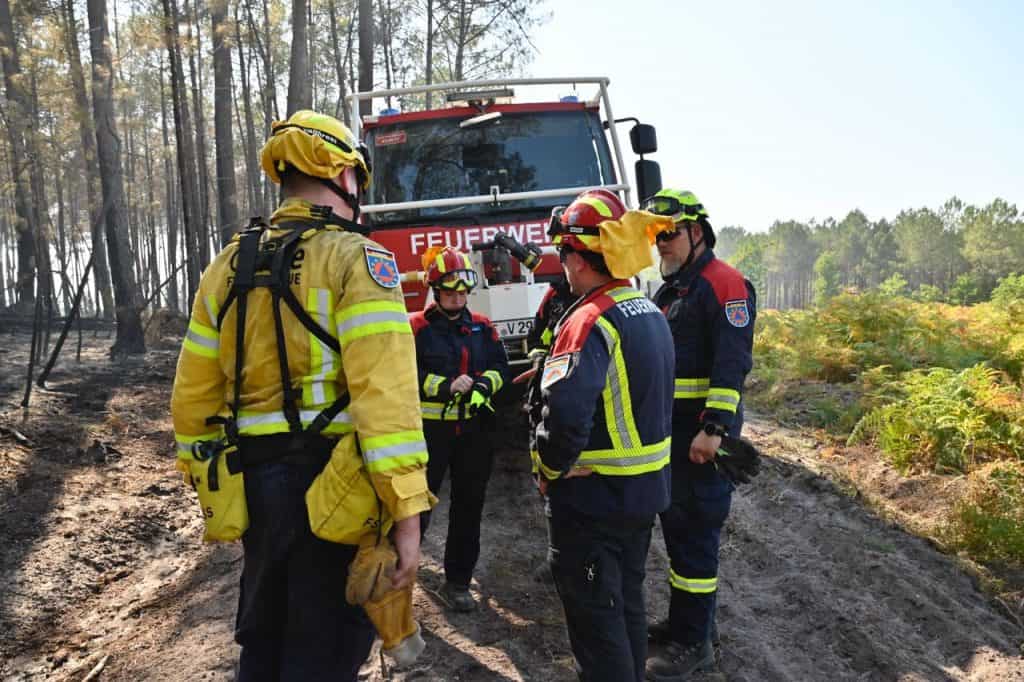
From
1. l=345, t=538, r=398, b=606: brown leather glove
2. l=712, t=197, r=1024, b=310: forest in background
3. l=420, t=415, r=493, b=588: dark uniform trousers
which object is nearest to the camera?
l=345, t=538, r=398, b=606: brown leather glove

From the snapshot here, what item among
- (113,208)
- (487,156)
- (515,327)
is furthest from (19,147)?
(515,327)

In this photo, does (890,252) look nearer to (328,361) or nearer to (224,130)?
(224,130)

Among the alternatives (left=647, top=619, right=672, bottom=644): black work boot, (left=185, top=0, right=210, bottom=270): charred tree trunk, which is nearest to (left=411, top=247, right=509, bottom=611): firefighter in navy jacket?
(left=647, top=619, right=672, bottom=644): black work boot

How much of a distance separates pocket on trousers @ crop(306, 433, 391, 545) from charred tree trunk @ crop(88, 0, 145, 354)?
12747mm

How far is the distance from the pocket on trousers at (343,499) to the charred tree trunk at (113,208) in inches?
502

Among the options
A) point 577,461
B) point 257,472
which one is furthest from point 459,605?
point 257,472

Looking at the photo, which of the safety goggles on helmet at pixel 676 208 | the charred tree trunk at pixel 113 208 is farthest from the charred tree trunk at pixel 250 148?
the safety goggles on helmet at pixel 676 208

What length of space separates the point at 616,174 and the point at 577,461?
4110 millimetres

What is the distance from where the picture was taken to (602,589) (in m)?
2.52

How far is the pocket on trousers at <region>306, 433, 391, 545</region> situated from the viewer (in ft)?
6.10

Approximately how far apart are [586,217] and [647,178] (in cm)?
362

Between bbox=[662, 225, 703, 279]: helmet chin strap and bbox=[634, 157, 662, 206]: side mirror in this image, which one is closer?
bbox=[662, 225, 703, 279]: helmet chin strap

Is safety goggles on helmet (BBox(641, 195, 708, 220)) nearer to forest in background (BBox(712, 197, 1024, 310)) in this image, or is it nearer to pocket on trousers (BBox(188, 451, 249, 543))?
pocket on trousers (BBox(188, 451, 249, 543))

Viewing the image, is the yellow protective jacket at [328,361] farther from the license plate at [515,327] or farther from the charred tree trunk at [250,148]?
the charred tree trunk at [250,148]
